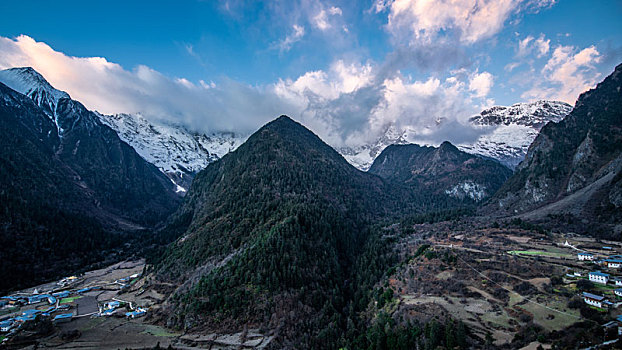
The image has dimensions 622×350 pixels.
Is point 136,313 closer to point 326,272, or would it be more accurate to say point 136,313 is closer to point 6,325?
point 6,325

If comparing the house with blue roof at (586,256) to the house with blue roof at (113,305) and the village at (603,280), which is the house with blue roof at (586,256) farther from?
the house with blue roof at (113,305)

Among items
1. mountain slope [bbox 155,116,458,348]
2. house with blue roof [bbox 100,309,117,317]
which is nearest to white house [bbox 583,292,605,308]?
mountain slope [bbox 155,116,458,348]

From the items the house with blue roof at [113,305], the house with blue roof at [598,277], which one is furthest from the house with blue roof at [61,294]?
the house with blue roof at [598,277]

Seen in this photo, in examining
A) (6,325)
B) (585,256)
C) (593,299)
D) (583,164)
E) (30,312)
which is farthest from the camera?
(583,164)

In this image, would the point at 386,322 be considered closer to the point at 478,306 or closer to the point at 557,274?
the point at 478,306

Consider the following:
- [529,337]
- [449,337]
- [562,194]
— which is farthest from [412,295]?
[562,194]

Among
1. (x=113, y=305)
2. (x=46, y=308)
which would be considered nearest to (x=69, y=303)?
(x=46, y=308)
